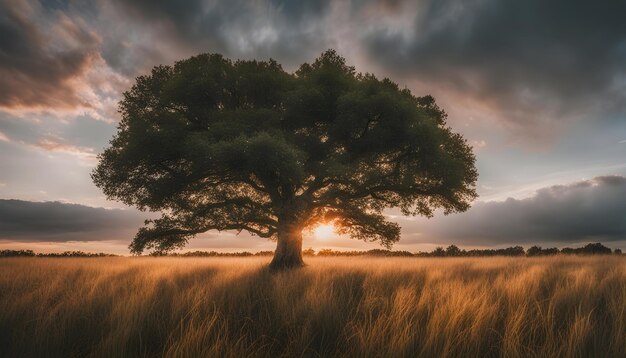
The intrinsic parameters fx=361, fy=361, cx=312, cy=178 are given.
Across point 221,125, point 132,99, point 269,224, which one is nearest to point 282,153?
point 221,125

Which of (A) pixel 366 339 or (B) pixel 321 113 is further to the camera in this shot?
(B) pixel 321 113

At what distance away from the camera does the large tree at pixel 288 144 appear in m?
14.4

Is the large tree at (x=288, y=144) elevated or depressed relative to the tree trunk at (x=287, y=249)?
elevated

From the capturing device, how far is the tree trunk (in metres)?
17.0

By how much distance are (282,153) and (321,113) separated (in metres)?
4.38

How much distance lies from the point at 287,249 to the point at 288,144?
229 inches

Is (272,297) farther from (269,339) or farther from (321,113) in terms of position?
(321,113)

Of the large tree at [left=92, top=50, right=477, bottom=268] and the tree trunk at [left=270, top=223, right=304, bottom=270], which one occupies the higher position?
the large tree at [left=92, top=50, right=477, bottom=268]

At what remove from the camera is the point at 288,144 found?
13609 mm

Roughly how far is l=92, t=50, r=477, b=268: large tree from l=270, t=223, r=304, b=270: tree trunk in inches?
1.9

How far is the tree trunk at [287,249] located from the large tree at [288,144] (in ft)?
0.16

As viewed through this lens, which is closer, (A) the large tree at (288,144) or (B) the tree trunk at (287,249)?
(A) the large tree at (288,144)

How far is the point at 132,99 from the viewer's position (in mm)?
17453

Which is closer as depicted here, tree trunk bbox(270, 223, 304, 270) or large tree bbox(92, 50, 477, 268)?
large tree bbox(92, 50, 477, 268)
